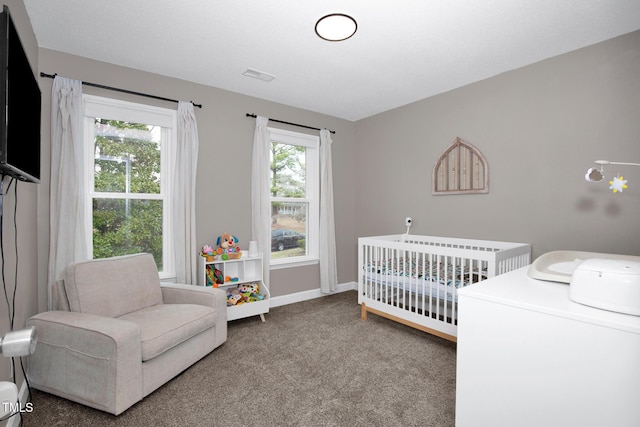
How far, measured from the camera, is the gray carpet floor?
1.66m

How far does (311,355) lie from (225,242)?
1.37 meters

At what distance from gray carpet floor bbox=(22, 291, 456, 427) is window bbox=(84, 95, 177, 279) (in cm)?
119

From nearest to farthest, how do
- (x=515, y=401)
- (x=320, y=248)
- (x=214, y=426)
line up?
(x=515, y=401), (x=214, y=426), (x=320, y=248)

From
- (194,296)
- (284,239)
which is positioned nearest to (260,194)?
(284,239)

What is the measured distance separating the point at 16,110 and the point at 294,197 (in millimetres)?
2789

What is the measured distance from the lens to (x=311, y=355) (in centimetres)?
238

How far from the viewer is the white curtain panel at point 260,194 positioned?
11.0 ft

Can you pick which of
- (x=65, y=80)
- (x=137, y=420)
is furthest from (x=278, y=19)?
(x=137, y=420)

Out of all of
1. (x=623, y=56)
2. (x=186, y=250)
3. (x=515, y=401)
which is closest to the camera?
(x=515, y=401)

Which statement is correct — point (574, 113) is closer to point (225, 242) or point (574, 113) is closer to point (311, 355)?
point (311, 355)

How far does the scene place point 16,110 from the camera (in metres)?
1.24

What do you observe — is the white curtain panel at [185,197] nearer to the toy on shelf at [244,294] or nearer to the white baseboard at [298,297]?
the toy on shelf at [244,294]

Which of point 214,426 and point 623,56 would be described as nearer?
point 214,426

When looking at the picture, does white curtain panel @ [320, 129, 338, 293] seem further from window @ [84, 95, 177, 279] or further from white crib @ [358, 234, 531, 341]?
window @ [84, 95, 177, 279]
